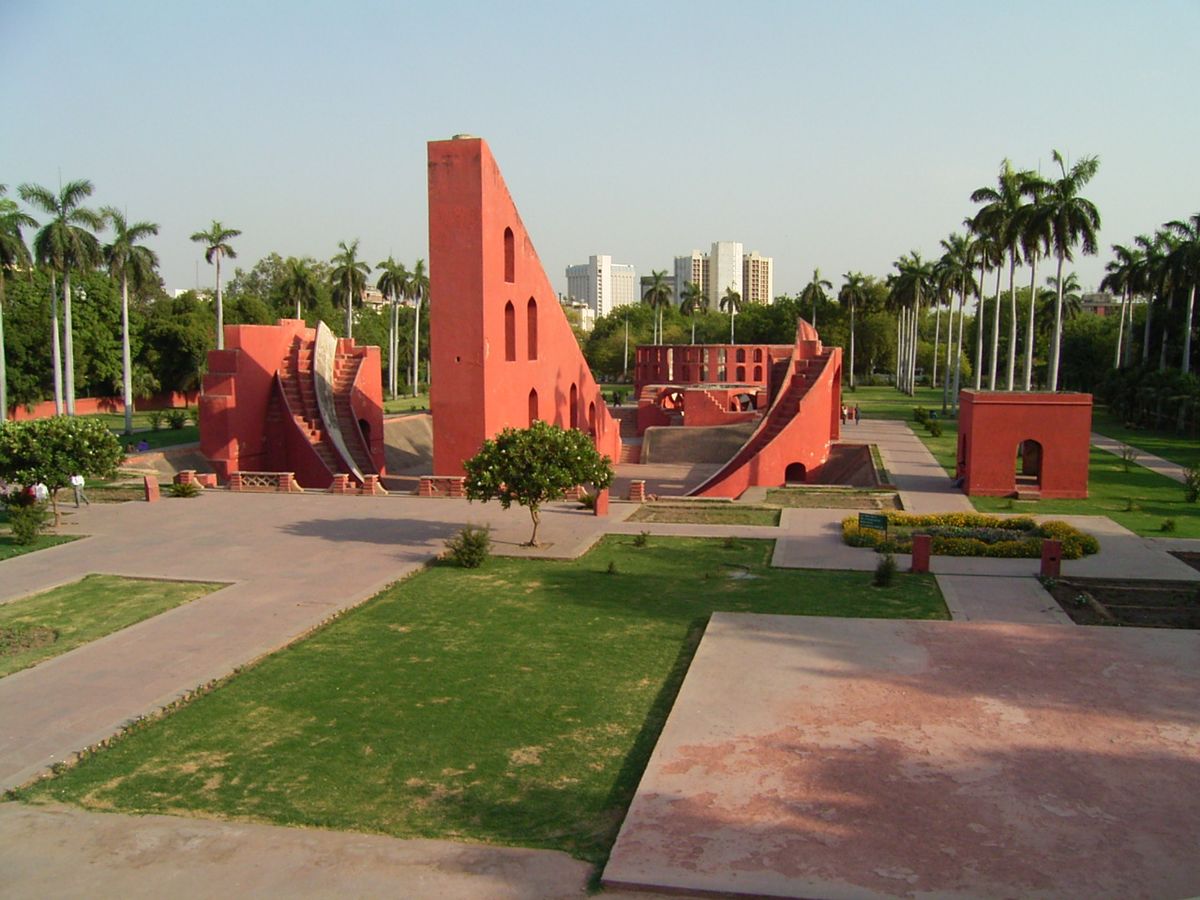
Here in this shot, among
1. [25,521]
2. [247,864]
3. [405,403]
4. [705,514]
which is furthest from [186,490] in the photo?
[405,403]

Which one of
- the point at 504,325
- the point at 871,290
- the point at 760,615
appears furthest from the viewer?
the point at 871,290

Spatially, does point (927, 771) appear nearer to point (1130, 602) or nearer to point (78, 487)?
point (1130, 602)

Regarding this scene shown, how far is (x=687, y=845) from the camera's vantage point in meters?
6.87

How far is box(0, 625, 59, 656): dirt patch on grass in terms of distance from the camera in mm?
12016

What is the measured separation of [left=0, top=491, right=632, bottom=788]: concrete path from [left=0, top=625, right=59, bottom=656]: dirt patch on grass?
73cm

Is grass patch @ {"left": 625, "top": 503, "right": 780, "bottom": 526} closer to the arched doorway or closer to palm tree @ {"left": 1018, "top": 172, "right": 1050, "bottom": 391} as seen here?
the arched doorway

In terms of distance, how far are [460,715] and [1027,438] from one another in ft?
60.5

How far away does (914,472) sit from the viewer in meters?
28.1

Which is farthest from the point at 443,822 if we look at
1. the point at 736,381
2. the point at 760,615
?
the point at 736,381

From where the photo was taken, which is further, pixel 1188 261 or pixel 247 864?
pixel 1188 261

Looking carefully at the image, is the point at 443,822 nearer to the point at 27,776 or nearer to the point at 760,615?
the point at 27,776

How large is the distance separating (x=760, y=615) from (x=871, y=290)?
67769mm

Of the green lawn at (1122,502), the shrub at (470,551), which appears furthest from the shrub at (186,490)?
the green lawn at (1122,502)

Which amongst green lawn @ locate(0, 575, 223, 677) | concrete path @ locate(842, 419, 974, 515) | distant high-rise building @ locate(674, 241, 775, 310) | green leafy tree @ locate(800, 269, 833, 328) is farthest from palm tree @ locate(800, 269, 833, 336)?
distant high-rise building @ locate(674, 241, 775, 310)
